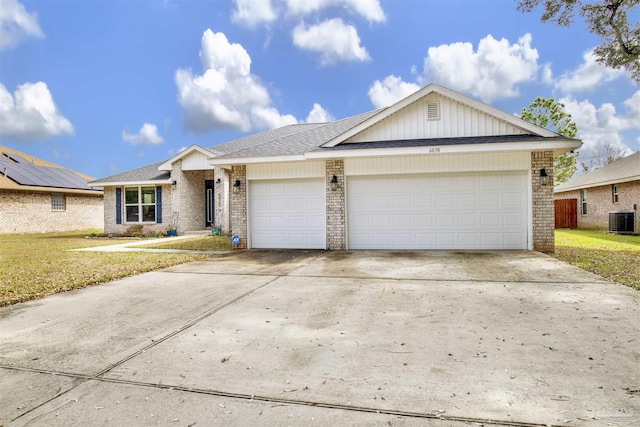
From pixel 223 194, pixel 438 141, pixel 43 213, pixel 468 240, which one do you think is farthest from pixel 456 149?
pixel 43 213

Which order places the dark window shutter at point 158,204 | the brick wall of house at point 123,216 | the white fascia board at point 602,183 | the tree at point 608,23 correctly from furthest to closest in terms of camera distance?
the dark window shutter at point 158,204, the brick wall of house at point 123,216, the white fascia board at point 602,183, the tree at point 608,23

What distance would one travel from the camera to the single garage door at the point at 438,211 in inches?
403

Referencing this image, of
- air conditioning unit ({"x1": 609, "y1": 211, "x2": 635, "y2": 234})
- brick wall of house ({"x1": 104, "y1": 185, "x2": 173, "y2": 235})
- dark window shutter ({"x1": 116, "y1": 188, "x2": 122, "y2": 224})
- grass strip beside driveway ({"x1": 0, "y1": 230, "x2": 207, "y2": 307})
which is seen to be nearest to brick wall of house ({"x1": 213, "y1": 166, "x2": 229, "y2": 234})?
brick wall of house ({"x1": 104, "y1": 185, "x2": 173, "y2": 235})

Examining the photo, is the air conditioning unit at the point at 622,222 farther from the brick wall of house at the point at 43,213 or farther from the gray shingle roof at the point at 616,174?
the brick wall of house at the point at 43,213

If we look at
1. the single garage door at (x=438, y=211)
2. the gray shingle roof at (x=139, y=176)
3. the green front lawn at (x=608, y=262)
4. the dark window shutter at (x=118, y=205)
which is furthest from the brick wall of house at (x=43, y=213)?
the green front lawn at (x=608, y=262)

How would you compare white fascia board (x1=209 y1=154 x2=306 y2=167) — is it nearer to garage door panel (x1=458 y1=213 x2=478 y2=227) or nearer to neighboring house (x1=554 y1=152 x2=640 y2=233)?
garage door panel (x1=458 y1=213 x2=478 y2=227)

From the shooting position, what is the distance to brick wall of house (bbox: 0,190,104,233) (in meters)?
21.1

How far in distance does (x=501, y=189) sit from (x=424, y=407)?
30.2 ft

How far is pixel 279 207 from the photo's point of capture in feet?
38.7

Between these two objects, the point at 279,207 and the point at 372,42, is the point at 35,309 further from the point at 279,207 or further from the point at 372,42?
the point at 372,42

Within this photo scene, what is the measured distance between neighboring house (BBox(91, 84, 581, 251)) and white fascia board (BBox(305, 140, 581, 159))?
3 centimetres

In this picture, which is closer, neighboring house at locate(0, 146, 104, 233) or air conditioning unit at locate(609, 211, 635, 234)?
air conditioning unit at locate(609, 211, 635, 234)

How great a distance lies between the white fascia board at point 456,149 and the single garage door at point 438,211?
42.3 inches

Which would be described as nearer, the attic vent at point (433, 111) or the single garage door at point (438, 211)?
the single garage door at point (438, 211)
